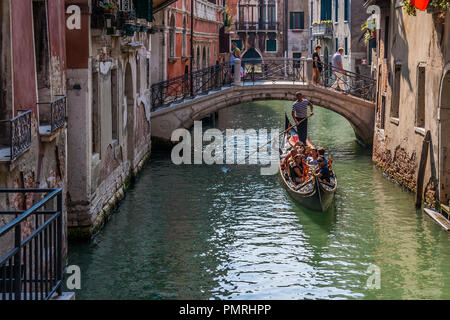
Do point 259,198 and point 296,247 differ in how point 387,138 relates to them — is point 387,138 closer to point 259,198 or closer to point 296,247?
point 259,198

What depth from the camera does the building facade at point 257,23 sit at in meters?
41.5

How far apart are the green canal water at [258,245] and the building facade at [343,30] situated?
12836mm

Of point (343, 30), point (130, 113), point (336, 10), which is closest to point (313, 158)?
point (130, 113)

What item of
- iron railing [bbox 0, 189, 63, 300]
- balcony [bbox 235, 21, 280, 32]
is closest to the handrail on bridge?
iron railing [bbox 0, 189, 63, 300]

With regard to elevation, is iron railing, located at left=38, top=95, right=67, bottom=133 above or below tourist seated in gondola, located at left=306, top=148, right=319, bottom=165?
above

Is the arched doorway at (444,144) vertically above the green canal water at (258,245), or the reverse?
the arched doorway at (444,144)

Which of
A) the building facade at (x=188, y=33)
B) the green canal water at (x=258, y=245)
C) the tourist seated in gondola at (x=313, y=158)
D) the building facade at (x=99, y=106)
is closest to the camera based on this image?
the green canal water at (x=258, y=245)

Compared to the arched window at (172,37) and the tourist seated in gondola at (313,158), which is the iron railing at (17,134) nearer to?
the tourist seated in gondola at (313,158)

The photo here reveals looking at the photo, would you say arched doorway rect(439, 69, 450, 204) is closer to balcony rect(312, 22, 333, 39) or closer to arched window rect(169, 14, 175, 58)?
arched window rect(169, 14, 175, 58)

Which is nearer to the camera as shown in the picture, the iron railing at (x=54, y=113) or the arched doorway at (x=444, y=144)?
the iron railing at (x=54, y=113)

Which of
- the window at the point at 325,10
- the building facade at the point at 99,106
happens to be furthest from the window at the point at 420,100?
the window at the point at 325,10

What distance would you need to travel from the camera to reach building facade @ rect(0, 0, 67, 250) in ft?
20.8

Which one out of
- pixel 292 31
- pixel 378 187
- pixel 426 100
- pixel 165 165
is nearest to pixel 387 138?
pixel 378 187

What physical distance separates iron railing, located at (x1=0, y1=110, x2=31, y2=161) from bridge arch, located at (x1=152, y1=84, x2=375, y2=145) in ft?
39.1
